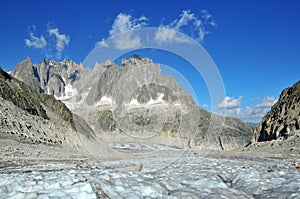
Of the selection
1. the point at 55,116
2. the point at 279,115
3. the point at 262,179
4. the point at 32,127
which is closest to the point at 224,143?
the point at 279,115

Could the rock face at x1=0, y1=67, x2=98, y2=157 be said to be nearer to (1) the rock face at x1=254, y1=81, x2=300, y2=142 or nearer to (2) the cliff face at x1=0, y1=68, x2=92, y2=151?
(2) the cliff face at x1=0, y1=68, x2=92, y2=151

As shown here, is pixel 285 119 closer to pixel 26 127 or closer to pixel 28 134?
pixel 28 134

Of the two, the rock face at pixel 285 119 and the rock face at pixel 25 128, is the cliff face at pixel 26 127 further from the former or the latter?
the rock face at pixel 285 119

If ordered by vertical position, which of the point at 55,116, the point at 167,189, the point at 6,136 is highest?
the point at 55,116

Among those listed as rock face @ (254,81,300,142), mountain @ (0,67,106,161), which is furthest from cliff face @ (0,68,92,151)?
rock face @ (254,81,300,142)

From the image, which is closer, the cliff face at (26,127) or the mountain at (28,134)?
the mountain at (28,134)

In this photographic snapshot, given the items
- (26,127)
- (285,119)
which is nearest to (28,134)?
Answer: (26,127)

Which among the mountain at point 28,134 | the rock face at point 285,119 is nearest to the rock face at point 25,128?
the mountain at point 28,134

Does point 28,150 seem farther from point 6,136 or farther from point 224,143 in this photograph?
point 224,143
